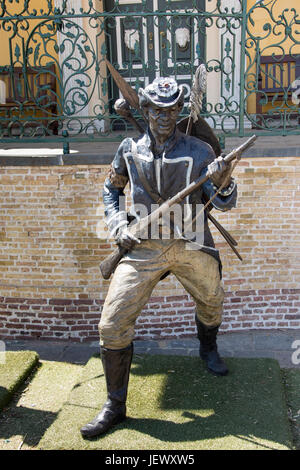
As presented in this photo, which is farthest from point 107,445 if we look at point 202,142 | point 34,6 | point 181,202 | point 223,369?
point 34,6

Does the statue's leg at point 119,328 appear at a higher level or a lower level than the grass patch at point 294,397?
higher

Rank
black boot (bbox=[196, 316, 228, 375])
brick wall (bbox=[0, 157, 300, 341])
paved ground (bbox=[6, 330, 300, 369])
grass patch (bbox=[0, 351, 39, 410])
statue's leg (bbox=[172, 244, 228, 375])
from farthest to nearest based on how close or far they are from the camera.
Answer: brick wall (bbox=[0, 157, 300, 341]), paved ground (bbox=[6, 330, 300, 369]), grass patch (bbox=[0, 351, 39, 410]), black boot (bbox=[196, 316, 228, 375]), statue's leg (bbox=[172, 244, 228, 375])

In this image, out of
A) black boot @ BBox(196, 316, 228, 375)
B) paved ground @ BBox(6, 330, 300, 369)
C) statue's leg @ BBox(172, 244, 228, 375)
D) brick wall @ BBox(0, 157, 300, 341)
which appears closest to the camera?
statue's leg @ BBox(172, 244, 228, 375)

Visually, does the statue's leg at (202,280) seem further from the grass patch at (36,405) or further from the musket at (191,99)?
the grass patch at (36,405)

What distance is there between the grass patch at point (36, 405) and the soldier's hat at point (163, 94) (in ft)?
9.04

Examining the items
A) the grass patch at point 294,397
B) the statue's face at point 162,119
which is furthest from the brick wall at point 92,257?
the statue's face at point 162,119

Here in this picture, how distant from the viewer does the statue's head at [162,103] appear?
367cm

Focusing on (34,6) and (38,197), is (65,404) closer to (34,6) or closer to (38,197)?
(38,197)

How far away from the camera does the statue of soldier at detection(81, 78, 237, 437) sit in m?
3.78

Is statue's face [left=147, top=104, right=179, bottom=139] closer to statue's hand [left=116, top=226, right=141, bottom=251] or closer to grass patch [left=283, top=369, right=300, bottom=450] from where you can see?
statue's hand [left=116, top=226, right=141, bottom=251]

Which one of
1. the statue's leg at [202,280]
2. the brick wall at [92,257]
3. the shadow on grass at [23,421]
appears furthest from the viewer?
the brick wall at [92,257]

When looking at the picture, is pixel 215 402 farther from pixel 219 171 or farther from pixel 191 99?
pixel 191 99

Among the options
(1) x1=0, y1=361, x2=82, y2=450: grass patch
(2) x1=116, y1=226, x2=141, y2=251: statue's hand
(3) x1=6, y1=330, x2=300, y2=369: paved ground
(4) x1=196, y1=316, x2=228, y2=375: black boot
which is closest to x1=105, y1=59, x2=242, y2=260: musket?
(2) x1=116, y1=226, x2=141, y2=251: statue's hand

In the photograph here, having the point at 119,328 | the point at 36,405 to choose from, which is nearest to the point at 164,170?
the point at 119,328
